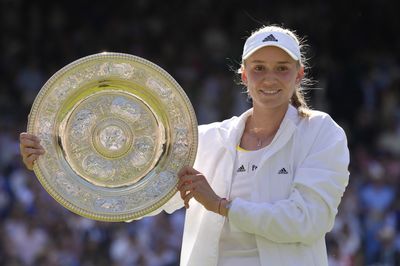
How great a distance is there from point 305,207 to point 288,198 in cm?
9

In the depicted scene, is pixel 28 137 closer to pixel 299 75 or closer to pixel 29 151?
pixel 29 151

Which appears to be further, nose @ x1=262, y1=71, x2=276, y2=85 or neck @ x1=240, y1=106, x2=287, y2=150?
neck @ x1=240, y1=106, x2=287, y2=150

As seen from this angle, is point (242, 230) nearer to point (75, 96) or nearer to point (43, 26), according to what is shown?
point (75, 96)

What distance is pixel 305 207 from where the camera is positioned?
13.8 ft

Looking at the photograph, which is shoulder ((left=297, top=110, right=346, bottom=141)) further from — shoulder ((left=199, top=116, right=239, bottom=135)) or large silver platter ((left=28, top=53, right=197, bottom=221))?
large silver platter ((left=28, top=53, right=197, bottom=221))

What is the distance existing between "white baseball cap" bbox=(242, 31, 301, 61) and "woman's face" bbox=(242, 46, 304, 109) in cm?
3

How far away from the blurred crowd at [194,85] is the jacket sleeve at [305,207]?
5.46 m

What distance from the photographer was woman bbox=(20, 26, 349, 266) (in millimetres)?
4203

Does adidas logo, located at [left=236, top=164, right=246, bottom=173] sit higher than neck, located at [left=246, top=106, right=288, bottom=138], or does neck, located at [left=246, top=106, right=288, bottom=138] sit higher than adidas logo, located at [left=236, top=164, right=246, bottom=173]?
neck, located at [left=246, top=106, right=288, bottom=138]

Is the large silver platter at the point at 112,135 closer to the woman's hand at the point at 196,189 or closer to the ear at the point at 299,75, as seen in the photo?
the woman's hand at the point at 196,189

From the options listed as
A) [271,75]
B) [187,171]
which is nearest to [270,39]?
[271,75]

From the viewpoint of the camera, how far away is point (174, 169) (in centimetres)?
446

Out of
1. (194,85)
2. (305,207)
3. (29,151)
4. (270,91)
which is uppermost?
(194,85)

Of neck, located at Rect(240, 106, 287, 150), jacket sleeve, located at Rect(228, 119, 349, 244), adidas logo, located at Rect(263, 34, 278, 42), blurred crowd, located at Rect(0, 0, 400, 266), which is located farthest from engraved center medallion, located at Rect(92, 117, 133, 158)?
blurred crowd, located at Rect(0, 0, 400, 266)
